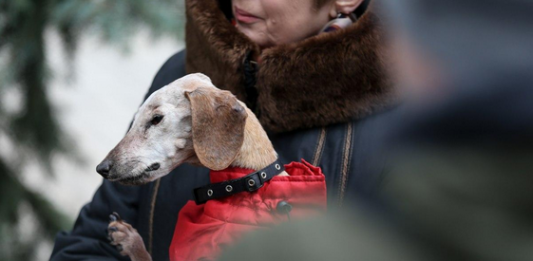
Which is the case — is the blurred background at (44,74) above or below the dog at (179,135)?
below

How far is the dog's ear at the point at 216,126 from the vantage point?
4.61ft

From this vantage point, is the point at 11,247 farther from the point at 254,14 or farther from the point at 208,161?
the point at 208,161

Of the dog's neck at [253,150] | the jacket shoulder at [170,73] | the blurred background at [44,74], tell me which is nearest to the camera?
the dog's neck at [253,150]

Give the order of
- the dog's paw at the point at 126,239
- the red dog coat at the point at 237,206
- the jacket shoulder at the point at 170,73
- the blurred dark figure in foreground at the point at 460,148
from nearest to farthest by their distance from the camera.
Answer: the blurred dark figure in foreground at the point at 460,148, the red dog coat at the point at 237,206, the dog's paw at the point at 126,239, the jacket shoulder at the point at 170,73

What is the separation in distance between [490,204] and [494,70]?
0.11m

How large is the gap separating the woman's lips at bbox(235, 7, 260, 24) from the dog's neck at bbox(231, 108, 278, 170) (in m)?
0.46

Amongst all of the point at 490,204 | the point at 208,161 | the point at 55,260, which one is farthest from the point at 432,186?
the point at 55,260

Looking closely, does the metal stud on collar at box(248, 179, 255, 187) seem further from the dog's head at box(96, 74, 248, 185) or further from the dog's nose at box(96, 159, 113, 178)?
the dog's nose at box(96, 159, 113, 178)

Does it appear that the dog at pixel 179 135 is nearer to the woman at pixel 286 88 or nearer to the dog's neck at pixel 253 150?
the dog's neck at pixel 253 150

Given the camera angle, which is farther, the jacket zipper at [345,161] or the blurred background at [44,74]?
the blurred background at [44,74]

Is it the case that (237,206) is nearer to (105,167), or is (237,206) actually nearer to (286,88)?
(105,167)

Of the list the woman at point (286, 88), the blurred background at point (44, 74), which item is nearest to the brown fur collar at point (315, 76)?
the woman at point (286, 88)

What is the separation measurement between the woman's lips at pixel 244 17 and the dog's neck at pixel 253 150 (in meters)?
A: 0.46

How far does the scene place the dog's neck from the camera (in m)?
1.48
